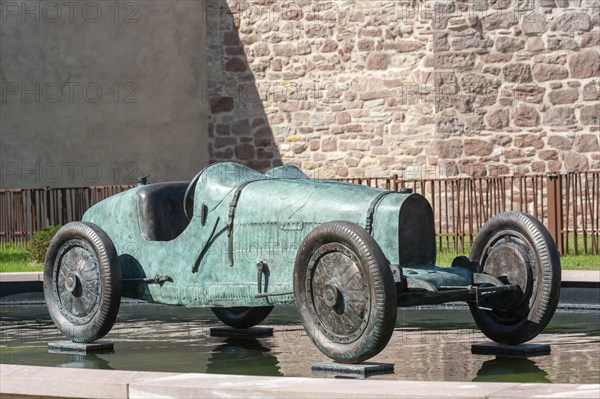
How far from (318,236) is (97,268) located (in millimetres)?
1861

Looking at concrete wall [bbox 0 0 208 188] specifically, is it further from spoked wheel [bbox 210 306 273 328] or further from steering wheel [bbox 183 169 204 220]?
steering wheel [bbox 183 169 204 220]

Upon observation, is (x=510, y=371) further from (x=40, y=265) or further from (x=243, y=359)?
(x=40, y=265)

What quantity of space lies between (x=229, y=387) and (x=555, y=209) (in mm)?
10572

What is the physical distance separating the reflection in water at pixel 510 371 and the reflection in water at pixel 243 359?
1.10 meters

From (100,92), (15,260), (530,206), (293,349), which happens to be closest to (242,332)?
(293,349)

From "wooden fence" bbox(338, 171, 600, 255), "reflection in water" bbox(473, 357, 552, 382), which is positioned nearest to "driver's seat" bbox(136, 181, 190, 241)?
"reflection in water" bbox(473, 357, 552, 382)

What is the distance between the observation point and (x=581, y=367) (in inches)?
285

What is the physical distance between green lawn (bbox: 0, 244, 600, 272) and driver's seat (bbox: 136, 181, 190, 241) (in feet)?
18.2

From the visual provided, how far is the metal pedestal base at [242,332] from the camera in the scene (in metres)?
9.31

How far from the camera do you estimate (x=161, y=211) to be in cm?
858

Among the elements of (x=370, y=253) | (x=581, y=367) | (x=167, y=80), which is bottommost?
(x=581, y=367)

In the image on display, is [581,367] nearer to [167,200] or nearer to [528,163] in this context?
[167,200]

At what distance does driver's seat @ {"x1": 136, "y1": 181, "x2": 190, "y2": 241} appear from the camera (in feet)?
27.9

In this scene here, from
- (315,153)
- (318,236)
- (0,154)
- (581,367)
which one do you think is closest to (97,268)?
(318,236)
